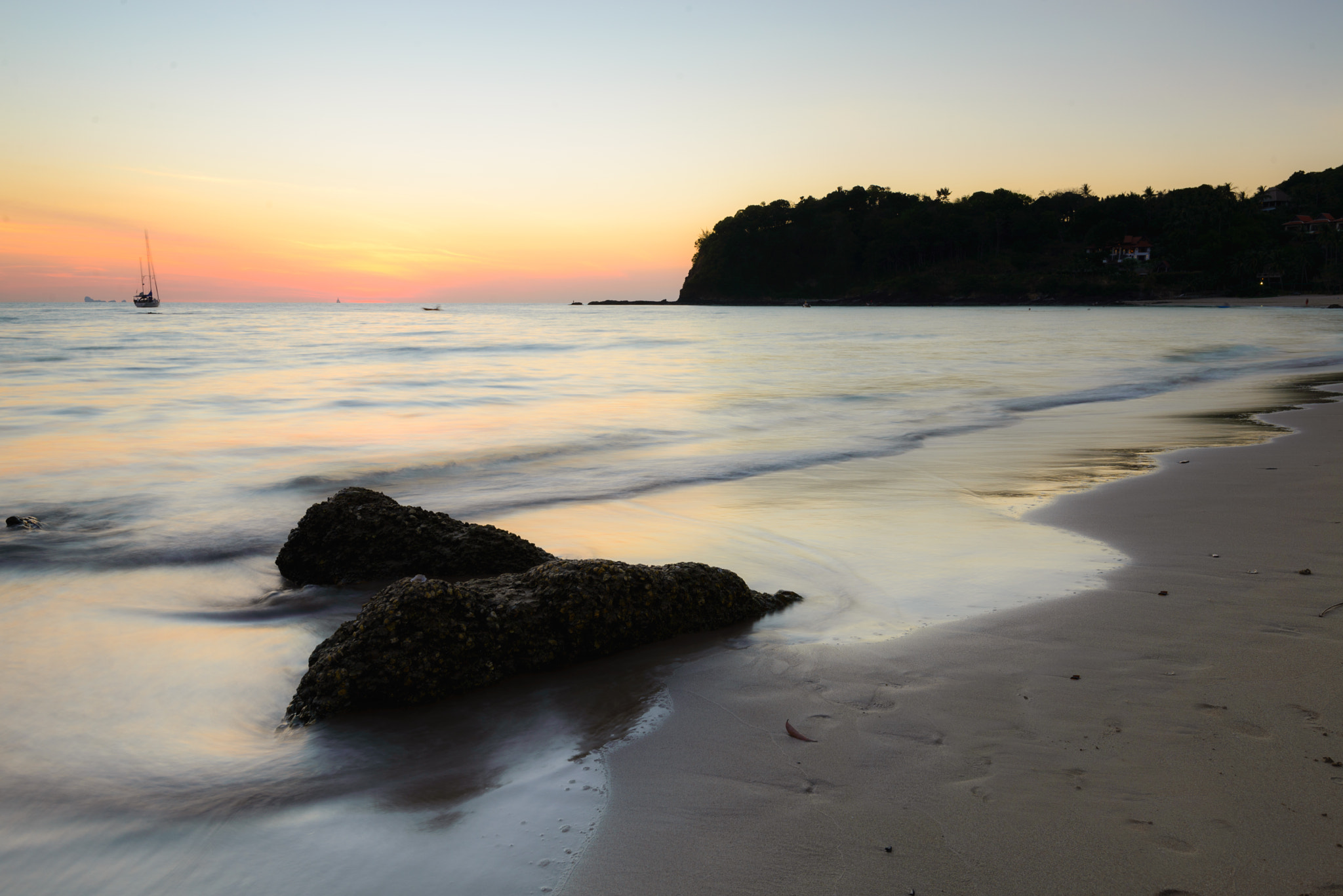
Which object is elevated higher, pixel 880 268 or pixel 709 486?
pixel 880 268

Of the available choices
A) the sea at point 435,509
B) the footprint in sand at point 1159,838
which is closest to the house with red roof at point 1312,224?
the sea at point 435,509

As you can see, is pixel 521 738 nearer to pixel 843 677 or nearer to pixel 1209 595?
pixel 843 677

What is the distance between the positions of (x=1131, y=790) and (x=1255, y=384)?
1569 centimetres

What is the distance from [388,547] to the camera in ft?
13.4

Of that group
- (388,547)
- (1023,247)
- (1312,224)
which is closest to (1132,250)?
(1023,247)

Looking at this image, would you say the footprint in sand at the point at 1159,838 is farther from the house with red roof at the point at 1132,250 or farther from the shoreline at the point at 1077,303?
the house with red roof at the point at 1132,250

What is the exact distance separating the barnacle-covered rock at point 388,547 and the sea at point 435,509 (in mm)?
177

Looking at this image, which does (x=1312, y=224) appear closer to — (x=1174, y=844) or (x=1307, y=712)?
(x=1307, y=712)

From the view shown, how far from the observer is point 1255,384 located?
14.3 m

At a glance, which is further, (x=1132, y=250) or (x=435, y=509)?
(x=1132, y=250)

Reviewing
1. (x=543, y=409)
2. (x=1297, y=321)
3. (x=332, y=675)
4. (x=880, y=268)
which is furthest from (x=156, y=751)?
(x=880, y=268)

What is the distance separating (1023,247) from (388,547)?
453 feet

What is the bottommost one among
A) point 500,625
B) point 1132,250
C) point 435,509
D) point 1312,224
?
point 435,509

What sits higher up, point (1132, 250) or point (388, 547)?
point (1132, 250)
